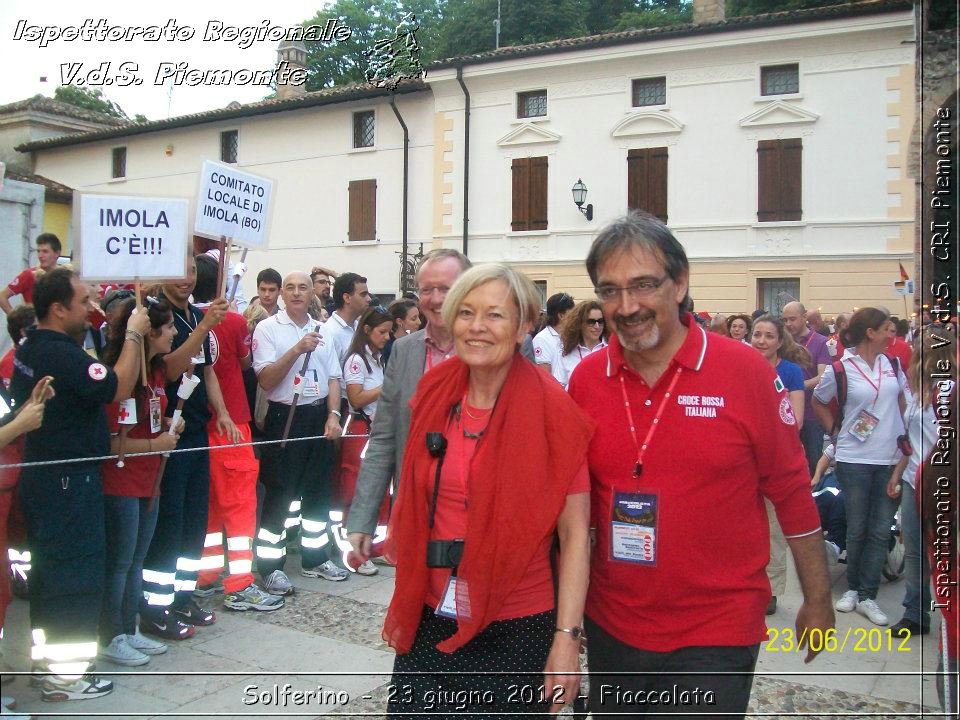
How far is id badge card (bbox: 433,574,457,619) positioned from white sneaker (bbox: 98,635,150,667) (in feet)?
9.60

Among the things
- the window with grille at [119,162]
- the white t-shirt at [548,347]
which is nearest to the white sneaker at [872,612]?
the white t-shirt at [548,347]

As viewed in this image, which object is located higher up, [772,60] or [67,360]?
[772,60]

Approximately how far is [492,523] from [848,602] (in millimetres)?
4769

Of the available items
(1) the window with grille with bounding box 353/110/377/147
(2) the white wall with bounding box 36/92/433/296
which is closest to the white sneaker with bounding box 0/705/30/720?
(2) the white wall with bounding box 36/92/433/296

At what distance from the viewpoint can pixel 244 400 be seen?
6.38 metres

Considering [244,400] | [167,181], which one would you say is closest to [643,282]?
[244,400]

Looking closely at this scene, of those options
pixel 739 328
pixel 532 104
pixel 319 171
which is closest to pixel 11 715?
pixel 739 328

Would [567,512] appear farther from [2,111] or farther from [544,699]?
[2,111]

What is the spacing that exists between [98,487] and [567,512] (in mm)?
2885

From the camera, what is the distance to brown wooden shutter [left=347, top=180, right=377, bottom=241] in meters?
28.5

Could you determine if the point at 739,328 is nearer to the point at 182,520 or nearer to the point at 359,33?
the point at 182,520

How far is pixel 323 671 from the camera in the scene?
5.01 meters

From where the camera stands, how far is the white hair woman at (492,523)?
2.68 m
